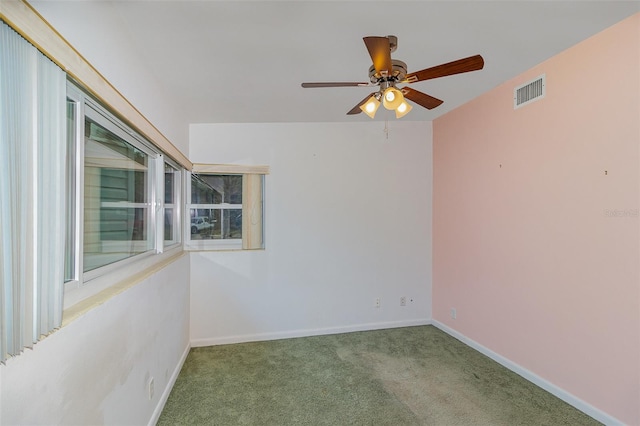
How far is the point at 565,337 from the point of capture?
2.26 meters

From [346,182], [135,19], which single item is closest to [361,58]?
[135,19]

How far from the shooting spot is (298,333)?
355cm

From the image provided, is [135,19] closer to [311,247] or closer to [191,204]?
[191,204]

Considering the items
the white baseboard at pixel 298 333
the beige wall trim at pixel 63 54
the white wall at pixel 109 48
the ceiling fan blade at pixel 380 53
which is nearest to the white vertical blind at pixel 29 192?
the beige wall trim at pixel 63 54

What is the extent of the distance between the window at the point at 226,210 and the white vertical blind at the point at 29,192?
246cm

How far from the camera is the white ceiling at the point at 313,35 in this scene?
1617 millimetres

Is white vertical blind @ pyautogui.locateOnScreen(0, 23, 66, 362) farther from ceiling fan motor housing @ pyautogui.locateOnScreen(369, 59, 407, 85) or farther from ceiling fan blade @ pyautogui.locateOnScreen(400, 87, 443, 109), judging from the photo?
ceiling fan blade @ pyautogui.locateOnScreen(400, 87, 443, 109)

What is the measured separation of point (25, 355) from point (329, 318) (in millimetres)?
3034

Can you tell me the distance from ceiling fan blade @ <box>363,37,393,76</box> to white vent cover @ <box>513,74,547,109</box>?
62.1 inches

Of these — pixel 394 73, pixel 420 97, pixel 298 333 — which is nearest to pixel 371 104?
pixel 394 73

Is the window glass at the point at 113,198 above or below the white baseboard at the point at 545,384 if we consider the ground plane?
above

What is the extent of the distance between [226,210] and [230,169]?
48cm

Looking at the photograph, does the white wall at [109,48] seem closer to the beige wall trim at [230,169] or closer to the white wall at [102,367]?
the beige wall trim at [230,169]

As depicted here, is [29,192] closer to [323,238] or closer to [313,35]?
[313,35]
